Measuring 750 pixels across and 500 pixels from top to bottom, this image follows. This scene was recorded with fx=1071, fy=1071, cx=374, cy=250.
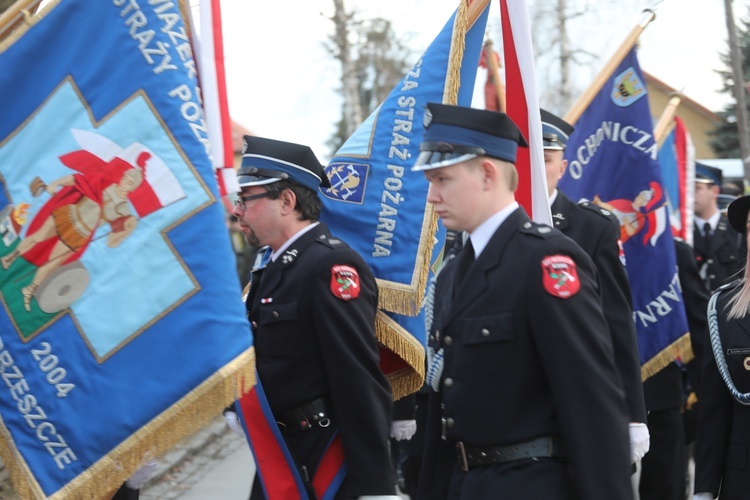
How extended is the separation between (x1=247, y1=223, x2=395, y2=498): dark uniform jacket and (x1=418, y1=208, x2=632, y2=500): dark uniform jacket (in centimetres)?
72

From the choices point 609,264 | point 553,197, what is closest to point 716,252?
point 553,197

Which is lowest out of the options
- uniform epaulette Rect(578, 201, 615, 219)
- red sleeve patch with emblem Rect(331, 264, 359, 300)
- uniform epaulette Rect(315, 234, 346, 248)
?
red sleeve patch with emblem Rect(331, 264, 359, 300)

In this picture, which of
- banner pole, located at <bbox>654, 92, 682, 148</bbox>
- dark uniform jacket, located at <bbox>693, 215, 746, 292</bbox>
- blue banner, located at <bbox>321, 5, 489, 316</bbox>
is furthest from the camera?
dark uniform jacket, located at <bbox>693, 215, 746, 292</bbox>

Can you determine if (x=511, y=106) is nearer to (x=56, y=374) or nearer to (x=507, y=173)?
(x=507, y=173)

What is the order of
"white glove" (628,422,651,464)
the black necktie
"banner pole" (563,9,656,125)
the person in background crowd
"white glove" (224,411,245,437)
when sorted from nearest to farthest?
the black necktie < "white glove" (628,422,651,464) < "white glove" (224,411,245,437) < the person in background crowd < "banner pole" (563,9,656,125)

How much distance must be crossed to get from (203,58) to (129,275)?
1111mm

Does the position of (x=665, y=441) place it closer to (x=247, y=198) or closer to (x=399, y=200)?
(x=399, y=200)

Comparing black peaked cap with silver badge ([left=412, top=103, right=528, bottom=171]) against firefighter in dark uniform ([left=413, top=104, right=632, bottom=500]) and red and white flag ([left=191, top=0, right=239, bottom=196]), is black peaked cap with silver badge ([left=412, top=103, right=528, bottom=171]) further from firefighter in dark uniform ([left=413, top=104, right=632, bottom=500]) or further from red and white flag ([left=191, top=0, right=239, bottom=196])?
red and white flag ([left=191, top=0, right=239, bottom=196])

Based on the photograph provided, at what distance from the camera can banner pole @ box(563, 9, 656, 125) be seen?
249 inches

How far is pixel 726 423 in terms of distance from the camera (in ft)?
13.4

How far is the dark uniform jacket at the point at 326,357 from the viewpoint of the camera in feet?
12.6

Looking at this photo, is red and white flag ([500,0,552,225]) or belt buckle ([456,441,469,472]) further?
red and white flag ([500,0,552,225])

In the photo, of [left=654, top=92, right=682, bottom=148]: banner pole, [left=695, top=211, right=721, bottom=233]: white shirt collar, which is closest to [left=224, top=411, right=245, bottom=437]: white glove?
[left=654, top=92, right=682, bottom=148]: banner pole

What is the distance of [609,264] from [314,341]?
4.69 feet
